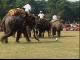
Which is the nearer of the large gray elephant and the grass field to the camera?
the grass field

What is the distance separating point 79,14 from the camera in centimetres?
5394

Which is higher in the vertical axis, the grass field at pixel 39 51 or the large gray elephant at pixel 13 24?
the large gray elephant at pixel 13 24

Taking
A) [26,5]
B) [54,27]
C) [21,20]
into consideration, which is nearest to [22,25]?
[21,20]

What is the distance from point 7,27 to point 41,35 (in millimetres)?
6676

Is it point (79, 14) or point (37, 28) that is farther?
point (79, 14)

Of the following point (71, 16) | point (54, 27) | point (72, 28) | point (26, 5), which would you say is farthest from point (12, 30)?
point (71, 16)

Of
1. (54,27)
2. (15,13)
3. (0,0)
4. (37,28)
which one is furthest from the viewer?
(0,0)

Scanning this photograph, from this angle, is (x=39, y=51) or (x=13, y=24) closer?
(x=39, y=51)

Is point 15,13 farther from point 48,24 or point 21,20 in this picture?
point 48,24

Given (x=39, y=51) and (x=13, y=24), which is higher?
(x=13, y=24)

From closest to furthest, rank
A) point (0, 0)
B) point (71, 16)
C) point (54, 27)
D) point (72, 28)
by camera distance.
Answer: point (54, 27) < point (72, 28) < point (0, 0) < point (71, 16)

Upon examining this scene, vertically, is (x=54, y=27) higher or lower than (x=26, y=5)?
lower

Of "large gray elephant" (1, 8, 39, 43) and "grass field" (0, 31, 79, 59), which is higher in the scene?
"large gray elephant" (1, 8, 39, 43)

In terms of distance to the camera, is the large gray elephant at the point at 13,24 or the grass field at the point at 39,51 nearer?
the grass field at the point at 39,51
